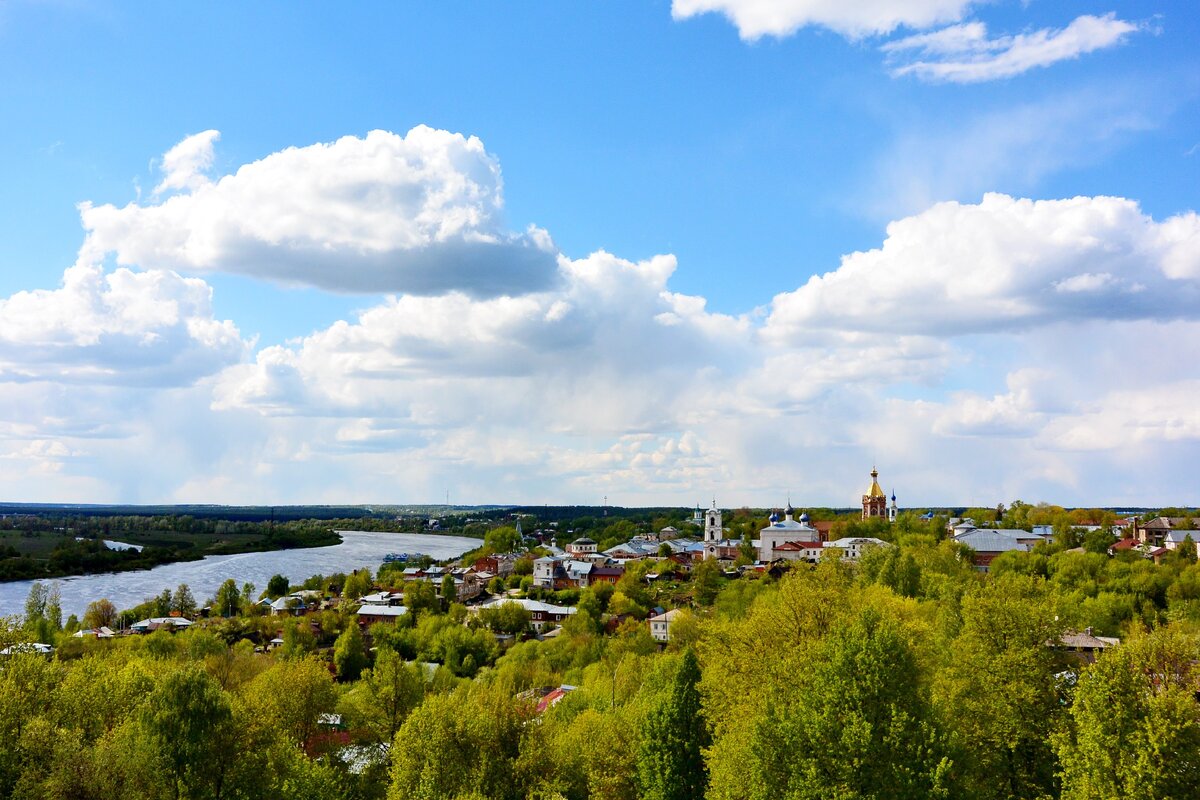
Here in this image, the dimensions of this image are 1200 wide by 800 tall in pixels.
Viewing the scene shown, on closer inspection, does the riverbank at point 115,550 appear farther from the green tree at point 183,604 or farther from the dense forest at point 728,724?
the dense forest at point 728,724

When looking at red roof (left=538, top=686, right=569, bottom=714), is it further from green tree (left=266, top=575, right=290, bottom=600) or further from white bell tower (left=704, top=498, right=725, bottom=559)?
white bell tower (left=704, top=498, right=725, bottom=559)

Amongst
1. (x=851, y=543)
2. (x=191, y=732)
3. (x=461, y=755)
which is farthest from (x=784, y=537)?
(x=191, y=732)

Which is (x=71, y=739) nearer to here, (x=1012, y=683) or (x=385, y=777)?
(x=385, y=777)

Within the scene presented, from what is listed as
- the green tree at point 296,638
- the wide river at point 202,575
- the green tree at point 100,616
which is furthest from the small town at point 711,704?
the wide river at point 202,575

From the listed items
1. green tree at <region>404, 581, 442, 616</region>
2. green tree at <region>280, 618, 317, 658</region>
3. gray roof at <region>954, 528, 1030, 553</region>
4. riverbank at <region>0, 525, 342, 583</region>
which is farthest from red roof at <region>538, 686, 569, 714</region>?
riverbank at <region>0, 525, 342, 583</region>

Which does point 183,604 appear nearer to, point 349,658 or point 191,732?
point 349,658
